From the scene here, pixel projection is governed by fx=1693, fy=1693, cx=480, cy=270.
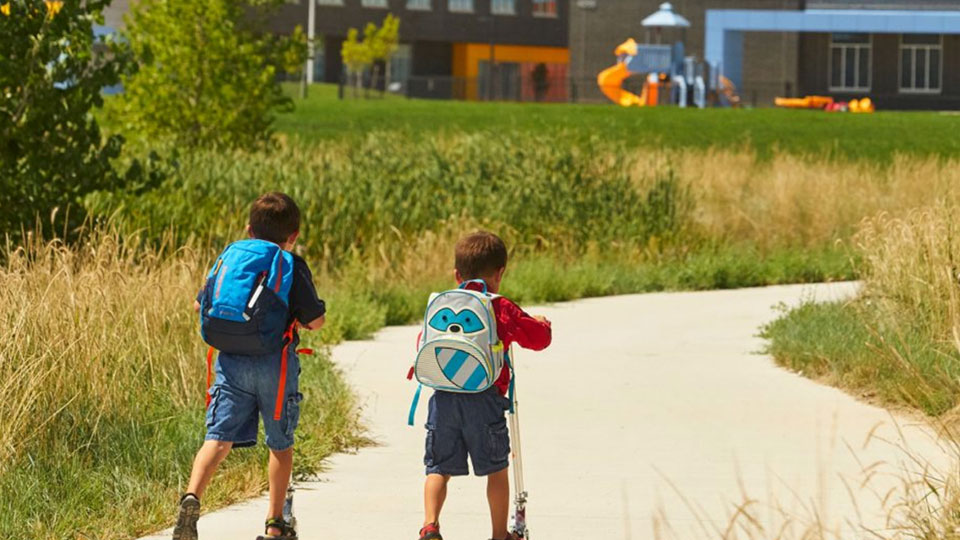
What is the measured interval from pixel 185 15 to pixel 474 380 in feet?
57.4

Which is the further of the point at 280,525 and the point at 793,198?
the point at 793,198

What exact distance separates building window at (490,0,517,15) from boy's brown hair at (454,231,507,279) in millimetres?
89733

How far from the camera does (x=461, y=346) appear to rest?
5961mm

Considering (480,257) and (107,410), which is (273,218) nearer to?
(480,257)

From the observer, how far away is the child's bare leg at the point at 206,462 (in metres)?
6.09

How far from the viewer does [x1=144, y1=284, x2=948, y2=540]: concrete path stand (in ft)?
22.6

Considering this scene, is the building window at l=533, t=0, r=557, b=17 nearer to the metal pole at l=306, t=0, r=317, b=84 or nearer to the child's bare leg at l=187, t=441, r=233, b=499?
the metal pole at l=306, t=0, r=317, b=84

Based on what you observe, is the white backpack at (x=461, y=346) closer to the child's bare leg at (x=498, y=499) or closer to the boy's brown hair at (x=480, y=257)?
the boy's brown hair at (x=480, y=257)

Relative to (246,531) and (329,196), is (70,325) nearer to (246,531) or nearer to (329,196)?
(246,531)

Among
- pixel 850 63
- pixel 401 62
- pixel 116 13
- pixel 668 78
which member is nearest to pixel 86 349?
pixel 668 78

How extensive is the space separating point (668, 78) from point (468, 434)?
59.2 metres

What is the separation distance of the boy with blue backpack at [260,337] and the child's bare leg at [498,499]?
766 mm

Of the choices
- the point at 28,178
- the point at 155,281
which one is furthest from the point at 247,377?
the point at 28,178

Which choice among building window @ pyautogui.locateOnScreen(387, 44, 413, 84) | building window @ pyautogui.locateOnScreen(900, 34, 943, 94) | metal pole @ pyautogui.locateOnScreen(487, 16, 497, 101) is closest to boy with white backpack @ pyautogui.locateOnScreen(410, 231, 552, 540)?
building window @ pyautogui.locateOnScreen(900, 34, 943, 94)
